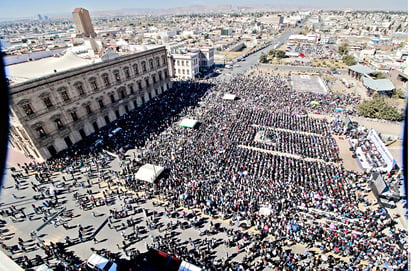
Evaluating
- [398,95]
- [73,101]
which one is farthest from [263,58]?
[73,101]

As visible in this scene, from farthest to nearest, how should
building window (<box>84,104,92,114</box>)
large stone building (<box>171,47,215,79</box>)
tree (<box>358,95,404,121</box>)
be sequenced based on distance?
large stone building (<box>171,47,215,79</box>) < tree (<box>358,95,404,121</box>) < building window (<box>84,104,92,114</box>)

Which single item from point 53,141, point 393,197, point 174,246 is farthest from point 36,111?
point 393,197

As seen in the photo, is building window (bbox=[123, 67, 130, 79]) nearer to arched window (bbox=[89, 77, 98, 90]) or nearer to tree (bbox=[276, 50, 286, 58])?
arched window (bbox=[89, 77, 98, 90])

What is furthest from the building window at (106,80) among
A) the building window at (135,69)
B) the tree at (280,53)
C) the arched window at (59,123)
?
the tree at (280,53)

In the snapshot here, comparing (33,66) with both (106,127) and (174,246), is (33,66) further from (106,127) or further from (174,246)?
(174,246)

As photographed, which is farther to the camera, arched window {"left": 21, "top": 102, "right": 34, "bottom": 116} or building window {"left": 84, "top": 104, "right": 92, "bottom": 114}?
building window {"left": 84, "top": 104, "right": 92, "bottom": 114}

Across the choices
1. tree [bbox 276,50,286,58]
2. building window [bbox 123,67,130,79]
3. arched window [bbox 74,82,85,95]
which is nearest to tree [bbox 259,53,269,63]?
tree [bbox 276,50,286,58]
